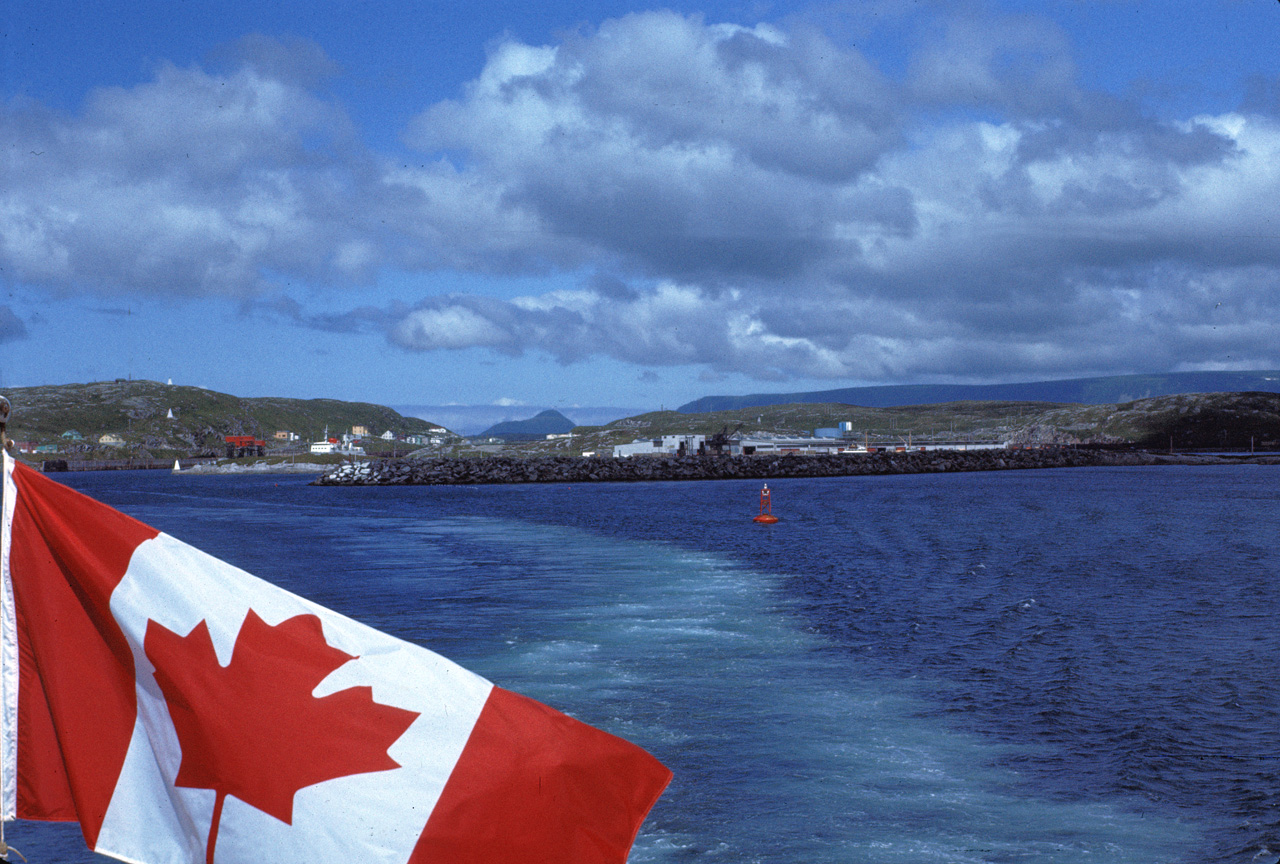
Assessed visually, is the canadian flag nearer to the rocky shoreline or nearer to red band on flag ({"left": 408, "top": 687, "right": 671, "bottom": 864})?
red band on flag ({"left": 408, "top": 687, "right": 671, "bottom": 864})

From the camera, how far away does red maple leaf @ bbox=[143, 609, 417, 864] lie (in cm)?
475

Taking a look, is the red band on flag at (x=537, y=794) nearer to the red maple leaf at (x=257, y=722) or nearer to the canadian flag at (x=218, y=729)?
the canadian flag at (x=218, y=729)

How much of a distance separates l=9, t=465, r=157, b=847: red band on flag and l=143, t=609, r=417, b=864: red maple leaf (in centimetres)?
31

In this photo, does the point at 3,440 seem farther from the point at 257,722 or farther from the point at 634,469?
the point at 634,469

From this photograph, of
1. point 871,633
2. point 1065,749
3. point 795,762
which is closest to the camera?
point 795,762

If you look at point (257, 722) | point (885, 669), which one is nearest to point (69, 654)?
point (257, 722)

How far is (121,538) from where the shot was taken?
483 centimetres

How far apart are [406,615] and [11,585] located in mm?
22897

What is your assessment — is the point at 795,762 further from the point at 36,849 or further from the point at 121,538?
the point at 121,538

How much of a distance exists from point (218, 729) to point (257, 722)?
0.19 meters

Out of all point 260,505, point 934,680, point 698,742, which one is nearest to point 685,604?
point 934,680

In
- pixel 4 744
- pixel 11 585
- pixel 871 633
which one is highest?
pixel 11 585

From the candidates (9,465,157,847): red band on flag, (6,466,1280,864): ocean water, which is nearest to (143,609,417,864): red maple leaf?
(9,465,157,847): red band on flag

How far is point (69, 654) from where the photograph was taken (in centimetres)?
490
